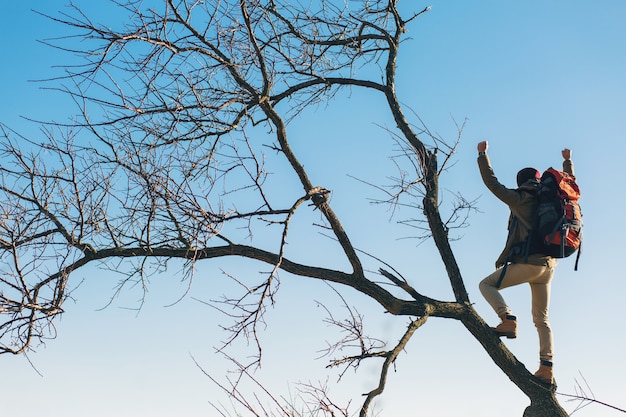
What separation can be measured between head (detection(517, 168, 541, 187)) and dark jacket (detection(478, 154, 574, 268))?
0.08 meters

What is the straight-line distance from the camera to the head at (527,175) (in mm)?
6035

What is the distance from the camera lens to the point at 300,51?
7.23 m

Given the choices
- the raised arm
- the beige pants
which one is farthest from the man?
the raised arm

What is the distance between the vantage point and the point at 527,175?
606cm

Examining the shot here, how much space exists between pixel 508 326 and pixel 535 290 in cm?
40

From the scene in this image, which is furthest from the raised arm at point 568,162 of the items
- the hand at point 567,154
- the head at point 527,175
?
the head at point 527,175

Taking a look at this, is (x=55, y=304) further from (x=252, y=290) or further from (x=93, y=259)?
(x=252, y=290)

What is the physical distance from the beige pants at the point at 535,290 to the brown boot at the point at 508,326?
0.05 meters

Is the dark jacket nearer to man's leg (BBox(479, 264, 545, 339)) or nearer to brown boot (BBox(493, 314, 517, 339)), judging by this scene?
man's leg (BBox(479, 264, 545, 339))

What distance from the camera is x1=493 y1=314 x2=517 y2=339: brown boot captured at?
5.93m

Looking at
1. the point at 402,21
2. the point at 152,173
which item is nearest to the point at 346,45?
the point at 402,21

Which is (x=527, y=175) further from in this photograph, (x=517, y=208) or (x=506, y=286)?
(x=506, y=286)

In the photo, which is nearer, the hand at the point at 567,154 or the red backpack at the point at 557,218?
the red backpack at the point at 557,218

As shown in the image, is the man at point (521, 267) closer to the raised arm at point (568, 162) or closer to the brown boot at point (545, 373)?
the brown boot at point (545, 373)
